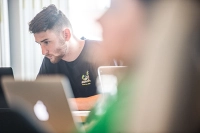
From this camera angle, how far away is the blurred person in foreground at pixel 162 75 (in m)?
0.50

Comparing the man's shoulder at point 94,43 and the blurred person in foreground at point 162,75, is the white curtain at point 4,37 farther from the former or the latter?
the blurred person in foreground at point 162,75

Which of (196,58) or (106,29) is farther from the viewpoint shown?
(106,29)

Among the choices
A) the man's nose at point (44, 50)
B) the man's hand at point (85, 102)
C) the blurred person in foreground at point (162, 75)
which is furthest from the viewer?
the man's nose at point (44, 50)

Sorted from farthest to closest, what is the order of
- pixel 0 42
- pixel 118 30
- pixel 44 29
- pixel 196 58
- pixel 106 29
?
pixel 0 42, pixel 44 29, pixel 106 29, pixel 118 30, pixel 196 58

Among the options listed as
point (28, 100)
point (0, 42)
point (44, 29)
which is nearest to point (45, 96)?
point (28, 100)

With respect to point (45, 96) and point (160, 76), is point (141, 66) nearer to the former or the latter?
point (160, 76)

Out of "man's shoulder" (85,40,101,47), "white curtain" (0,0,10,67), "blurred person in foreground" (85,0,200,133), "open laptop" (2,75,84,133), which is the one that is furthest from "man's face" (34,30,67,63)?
"blurred person in foreground" (85,0,200,133)

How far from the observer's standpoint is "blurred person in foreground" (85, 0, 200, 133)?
50 centimetres

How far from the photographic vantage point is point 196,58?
49 cm

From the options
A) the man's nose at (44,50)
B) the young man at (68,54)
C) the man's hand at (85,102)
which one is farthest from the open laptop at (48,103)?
the man's nose at (44,50)

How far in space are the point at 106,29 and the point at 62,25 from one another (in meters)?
0.70

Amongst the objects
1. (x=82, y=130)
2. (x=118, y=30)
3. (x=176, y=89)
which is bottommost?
(x=82, y=130)

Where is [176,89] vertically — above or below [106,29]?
below

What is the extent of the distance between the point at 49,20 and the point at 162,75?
0.98 m
